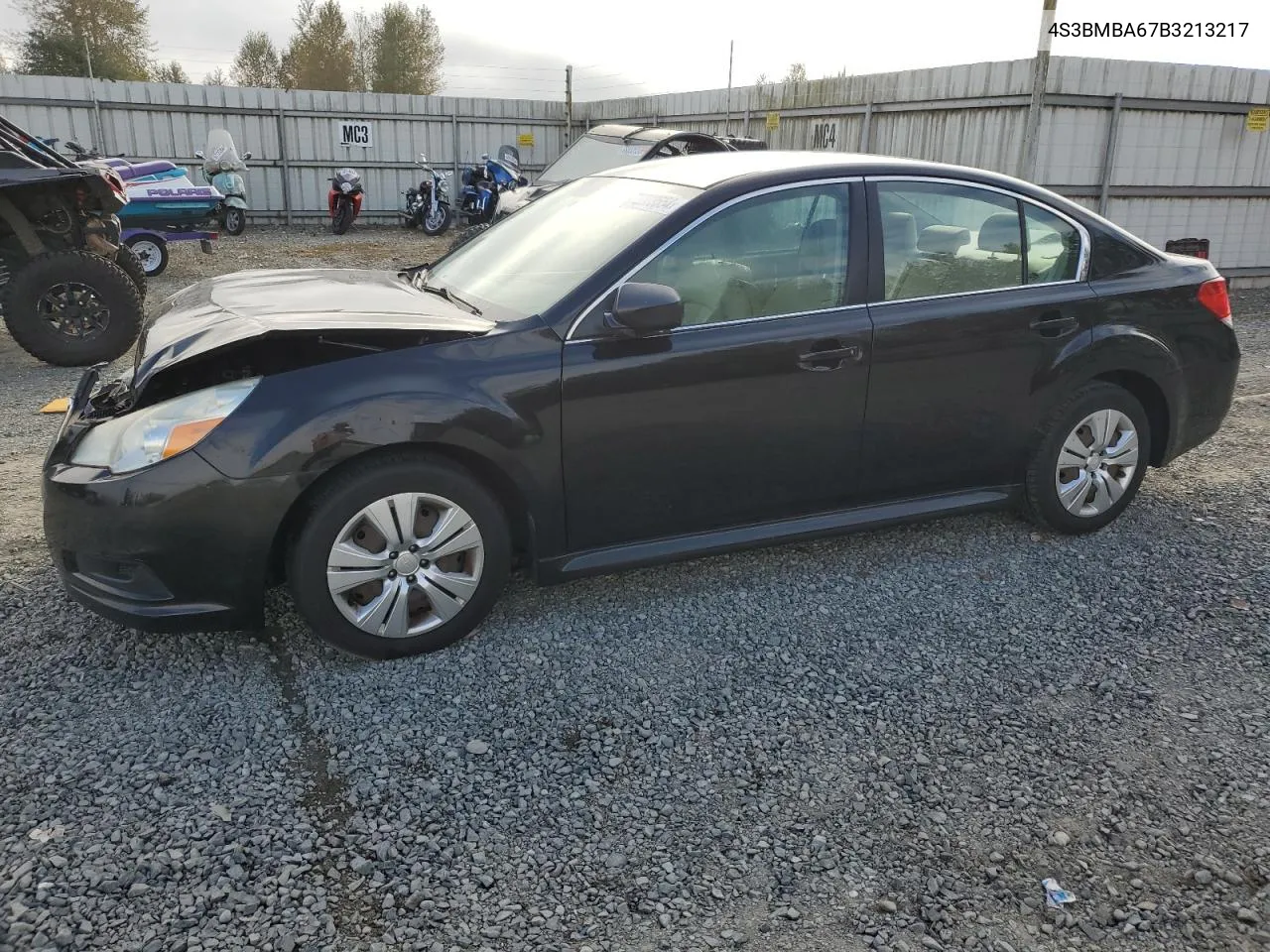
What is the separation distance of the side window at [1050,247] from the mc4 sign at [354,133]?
17390 mm

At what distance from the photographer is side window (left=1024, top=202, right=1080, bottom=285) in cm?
417

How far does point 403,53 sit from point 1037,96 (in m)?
35.9

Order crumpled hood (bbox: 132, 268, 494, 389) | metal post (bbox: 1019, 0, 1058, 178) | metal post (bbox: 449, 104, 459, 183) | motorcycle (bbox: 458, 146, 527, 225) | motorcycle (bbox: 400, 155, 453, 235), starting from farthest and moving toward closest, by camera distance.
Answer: metal post (bbox: 449, 104, 459, 183) → motorcycle (bbox: 400, 155, 453, 235) → motorcycle (bbox: 458, 146, 527, 225) → metal post (bbox: 1019, 0, 1058, 178) → crumpled hood (bbox: 132, 268, 494, 389)

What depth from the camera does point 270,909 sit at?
7.39ft

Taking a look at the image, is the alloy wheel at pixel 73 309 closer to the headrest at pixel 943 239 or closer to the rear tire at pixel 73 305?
the rear tire at pixel 73 305

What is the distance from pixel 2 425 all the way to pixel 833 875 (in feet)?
18.5

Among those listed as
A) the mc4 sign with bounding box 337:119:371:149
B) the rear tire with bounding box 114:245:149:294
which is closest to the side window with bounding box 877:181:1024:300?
the rear tire with bounding box 114:245:149:294

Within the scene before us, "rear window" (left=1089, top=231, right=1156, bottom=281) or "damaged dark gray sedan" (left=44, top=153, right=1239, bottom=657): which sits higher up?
"rear window" (left=1089, top=231, right=1156, bottom=281)

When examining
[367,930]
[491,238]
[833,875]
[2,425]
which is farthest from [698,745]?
[2,425]

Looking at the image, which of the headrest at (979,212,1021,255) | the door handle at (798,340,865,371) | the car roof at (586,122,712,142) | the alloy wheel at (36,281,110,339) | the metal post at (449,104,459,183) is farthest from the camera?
the metal post at (449,104,459,183)

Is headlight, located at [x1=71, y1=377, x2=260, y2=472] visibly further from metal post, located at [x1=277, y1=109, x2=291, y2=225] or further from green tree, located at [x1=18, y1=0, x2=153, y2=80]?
green tree, located at [x1=18, y1=0, x2=153, y2=80]

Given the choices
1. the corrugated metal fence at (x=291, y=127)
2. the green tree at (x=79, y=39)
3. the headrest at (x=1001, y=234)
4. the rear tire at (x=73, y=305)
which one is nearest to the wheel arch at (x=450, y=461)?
the headrest at (x=1001, y=234)

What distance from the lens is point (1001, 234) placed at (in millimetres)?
4129

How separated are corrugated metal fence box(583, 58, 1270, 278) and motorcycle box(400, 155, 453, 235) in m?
8.23
